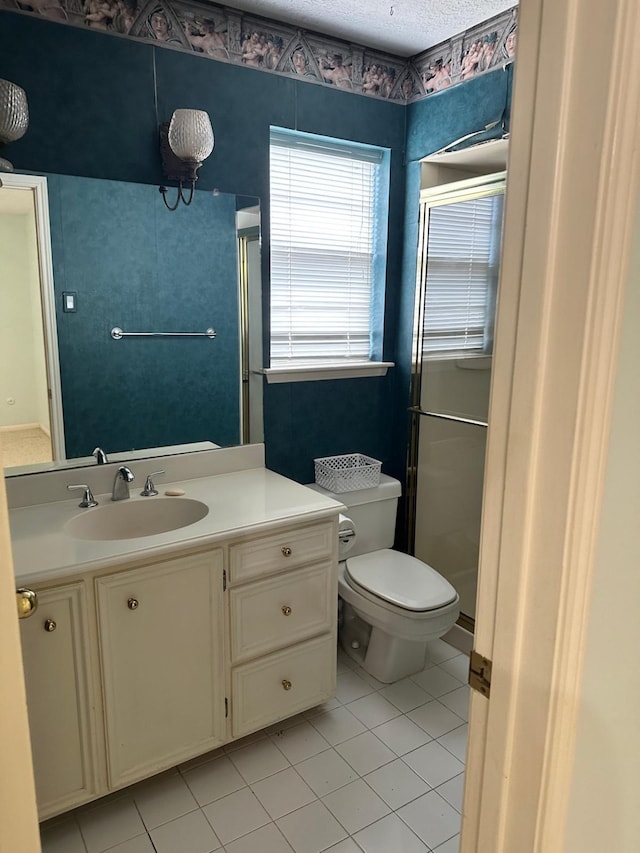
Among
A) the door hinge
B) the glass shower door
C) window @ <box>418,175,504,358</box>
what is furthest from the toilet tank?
the door hinge

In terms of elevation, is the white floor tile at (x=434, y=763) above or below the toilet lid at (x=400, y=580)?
below

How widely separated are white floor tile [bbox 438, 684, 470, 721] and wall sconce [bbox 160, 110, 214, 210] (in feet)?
6.78

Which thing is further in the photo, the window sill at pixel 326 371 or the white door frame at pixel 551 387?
the window sill at pixel 326 371

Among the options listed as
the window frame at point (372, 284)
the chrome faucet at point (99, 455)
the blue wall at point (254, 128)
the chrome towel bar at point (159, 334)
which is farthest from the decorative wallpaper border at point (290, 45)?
the chrome faucet at point (99, 455)

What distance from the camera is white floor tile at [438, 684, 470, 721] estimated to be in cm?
223

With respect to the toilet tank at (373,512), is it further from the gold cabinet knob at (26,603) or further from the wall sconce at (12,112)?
the gold cabinet knob at (26,603)

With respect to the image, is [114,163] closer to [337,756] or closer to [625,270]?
[625,270]

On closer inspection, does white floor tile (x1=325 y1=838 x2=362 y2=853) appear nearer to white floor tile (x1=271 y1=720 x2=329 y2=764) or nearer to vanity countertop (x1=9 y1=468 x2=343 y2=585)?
white floor tile (x1=271 y1=720 x2=329 y2=764)

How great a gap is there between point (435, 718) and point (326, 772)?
0.48 metres

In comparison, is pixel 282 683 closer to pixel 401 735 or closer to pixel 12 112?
pixel 401 735

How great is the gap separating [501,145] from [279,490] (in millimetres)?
1481

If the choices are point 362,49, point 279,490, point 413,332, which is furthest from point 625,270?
point 362,49

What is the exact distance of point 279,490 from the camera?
2.13m

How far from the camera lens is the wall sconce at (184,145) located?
199cm
